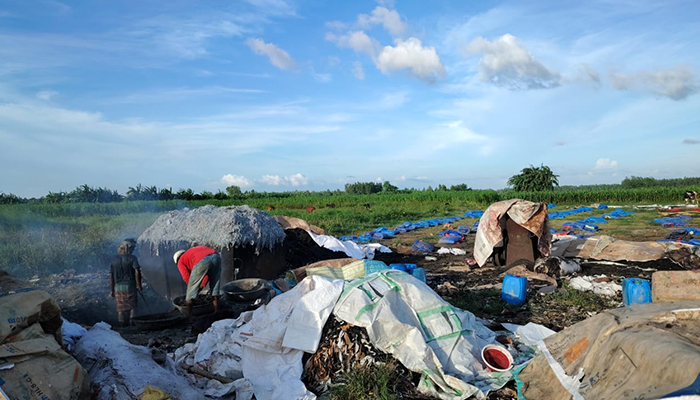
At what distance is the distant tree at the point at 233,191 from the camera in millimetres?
36403

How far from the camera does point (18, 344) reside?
8.86 ft

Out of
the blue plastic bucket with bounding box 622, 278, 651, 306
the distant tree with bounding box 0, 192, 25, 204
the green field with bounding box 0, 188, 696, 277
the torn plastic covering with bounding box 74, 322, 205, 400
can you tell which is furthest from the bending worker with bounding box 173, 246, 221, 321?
the distant tree with bounding box 0, 192, 25, 204

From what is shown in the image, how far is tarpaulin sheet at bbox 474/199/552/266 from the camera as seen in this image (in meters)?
8.26

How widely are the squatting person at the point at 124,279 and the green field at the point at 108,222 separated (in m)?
4.69

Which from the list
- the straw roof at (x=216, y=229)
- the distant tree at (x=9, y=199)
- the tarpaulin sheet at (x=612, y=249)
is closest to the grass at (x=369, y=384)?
the straw roof at (x=216, y=229)

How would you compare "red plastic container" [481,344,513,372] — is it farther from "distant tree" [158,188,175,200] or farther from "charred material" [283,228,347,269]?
"distant tree" [158,188,175,200]

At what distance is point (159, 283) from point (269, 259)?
2.12 meters

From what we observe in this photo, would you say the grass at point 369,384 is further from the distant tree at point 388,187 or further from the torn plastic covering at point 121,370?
the distant tree at point 388,187

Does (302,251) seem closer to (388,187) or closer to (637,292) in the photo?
(637,292)

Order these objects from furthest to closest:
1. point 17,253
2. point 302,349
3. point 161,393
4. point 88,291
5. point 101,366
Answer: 1. point 17,253
2. point 88,291
3. point 302,349
4. point 101,366
5. point 161,393

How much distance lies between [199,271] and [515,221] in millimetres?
5873

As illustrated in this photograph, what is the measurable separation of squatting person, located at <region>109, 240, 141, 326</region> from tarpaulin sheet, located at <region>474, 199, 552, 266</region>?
619 centimetres

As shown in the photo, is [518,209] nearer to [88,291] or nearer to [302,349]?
[302,349]

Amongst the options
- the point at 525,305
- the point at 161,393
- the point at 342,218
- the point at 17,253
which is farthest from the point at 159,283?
the point at 342,218
